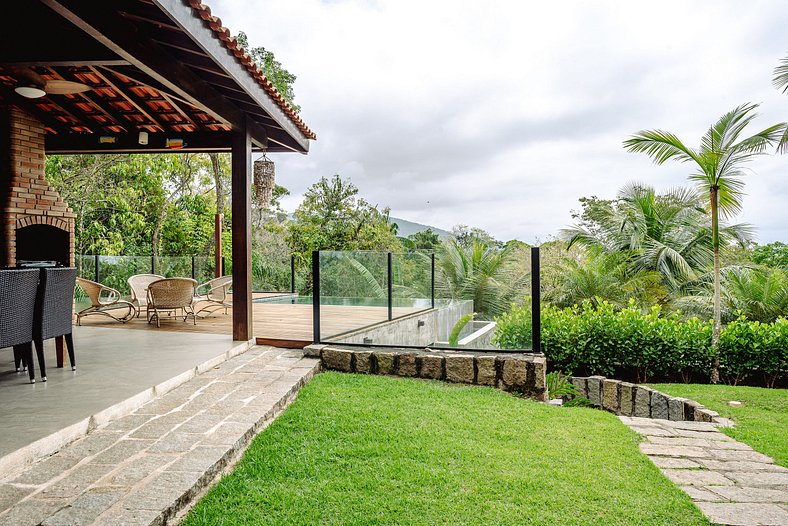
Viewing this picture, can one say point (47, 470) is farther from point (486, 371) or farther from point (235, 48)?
point (486, 371)

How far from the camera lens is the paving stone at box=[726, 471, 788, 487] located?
10.5 ft

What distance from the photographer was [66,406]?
136 inches

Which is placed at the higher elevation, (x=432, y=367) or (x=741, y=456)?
(x=432, y=367)

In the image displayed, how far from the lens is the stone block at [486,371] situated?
549 centimetres

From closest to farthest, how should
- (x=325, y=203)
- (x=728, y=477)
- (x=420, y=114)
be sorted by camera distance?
(x=728, y=477) → (x=325, y=203) → (x=420, y=114)

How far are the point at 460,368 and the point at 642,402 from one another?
2.23 meters

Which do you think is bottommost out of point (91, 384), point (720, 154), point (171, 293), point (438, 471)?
point (438, 471)

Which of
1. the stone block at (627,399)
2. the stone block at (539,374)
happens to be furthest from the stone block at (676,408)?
the stone block at (539,374)

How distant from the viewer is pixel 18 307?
3727 millimetres

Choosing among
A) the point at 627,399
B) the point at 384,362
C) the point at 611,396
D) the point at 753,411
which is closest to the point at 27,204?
the point at 384,362

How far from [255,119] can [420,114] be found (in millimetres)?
23005

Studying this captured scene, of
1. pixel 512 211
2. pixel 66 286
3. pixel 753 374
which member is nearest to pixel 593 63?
pixel 753 374

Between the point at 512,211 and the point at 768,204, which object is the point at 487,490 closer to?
the point at 768,204

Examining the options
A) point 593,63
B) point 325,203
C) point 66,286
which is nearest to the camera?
point 66,286
